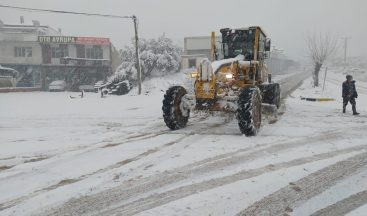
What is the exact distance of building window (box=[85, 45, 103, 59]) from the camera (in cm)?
4166

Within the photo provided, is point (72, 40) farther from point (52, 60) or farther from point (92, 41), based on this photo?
point (52, 60)

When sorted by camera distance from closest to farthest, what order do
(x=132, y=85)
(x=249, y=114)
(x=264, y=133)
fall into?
(x=249, y=114) < (x=264, y=133) < (x=132, y=85)

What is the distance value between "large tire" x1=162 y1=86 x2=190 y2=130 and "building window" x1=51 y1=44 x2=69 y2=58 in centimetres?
3451

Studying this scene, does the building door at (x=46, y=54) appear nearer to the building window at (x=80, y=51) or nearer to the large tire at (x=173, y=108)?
the building window at (x=80, y=51)

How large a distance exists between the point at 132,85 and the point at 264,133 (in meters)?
22.2

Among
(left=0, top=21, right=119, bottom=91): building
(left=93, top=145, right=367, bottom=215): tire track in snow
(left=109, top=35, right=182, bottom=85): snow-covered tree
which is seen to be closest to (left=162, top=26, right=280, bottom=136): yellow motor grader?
(left=93, top=145, right=367, bottom=215): tire track in snow

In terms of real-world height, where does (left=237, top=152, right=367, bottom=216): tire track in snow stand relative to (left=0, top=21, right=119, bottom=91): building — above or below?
below

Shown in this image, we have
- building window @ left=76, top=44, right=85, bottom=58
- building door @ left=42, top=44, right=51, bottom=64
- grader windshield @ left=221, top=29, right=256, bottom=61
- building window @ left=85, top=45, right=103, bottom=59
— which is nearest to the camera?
grader windshield @ left=221, top=29, right=256, bottom=61

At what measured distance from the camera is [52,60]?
1603 inches

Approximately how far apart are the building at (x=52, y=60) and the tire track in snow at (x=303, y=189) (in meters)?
37.1

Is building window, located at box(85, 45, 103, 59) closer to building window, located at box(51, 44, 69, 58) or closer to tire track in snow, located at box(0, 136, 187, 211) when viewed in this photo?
building window, located at box(51, 44, 69, 58)

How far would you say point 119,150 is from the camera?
→ 24.4 feet

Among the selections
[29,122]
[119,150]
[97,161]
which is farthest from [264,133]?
[29,122]

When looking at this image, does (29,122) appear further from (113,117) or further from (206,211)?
(206,211)
